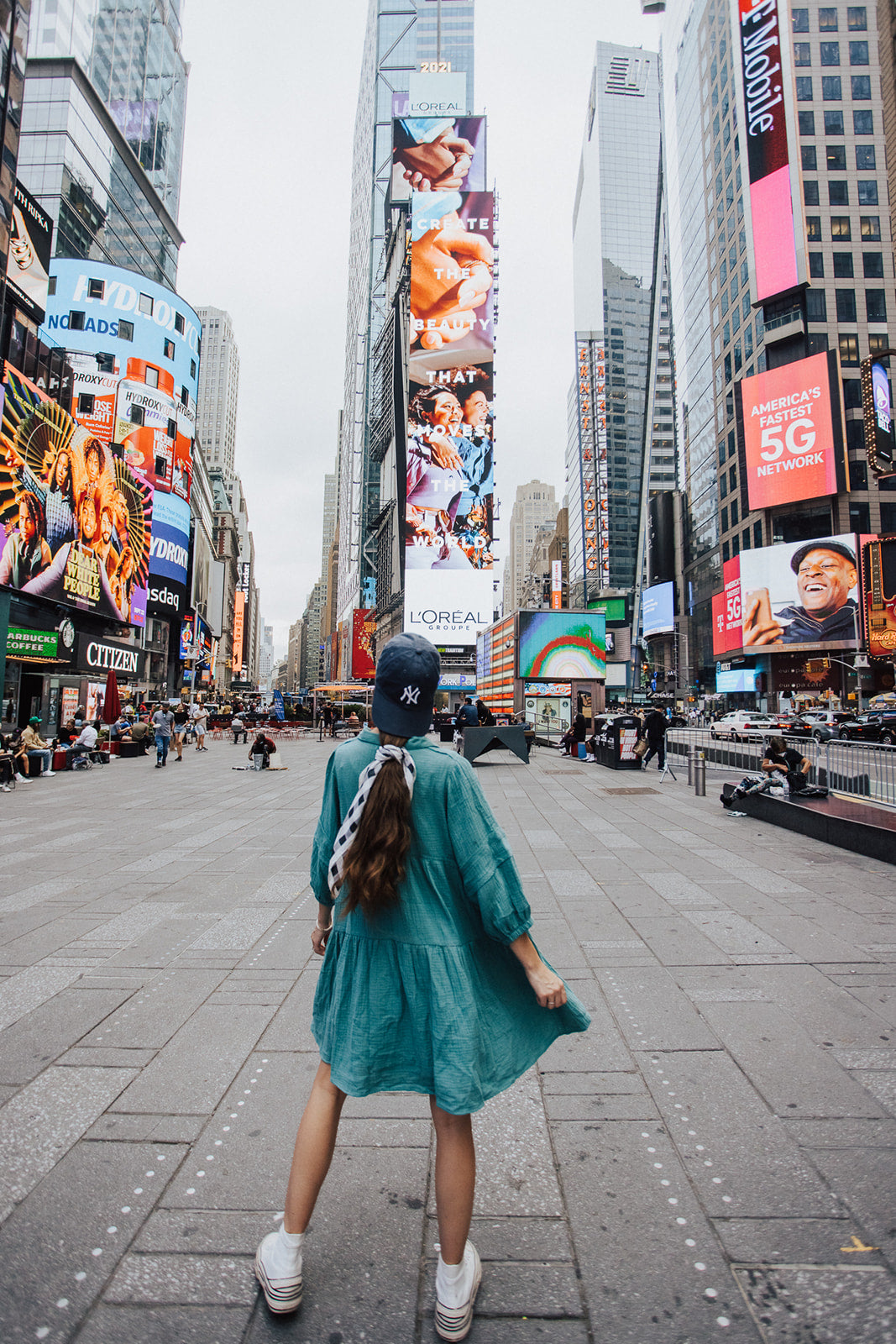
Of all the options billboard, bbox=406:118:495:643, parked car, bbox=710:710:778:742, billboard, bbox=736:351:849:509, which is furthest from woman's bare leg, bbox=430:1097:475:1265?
billboard, bbox=736:351:849:509

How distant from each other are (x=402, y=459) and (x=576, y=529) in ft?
222

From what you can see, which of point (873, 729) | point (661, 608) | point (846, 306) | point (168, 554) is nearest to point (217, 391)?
point (168, 554)

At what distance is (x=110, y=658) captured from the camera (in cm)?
3200

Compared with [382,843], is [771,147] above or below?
above

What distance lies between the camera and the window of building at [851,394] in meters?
52.2

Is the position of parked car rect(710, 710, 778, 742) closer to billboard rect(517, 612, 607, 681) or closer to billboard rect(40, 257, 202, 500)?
billboard rect(517, 612, 607, 681)

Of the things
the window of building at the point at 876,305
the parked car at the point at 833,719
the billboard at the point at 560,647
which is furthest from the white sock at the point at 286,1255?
the window of building at the point at 876,305

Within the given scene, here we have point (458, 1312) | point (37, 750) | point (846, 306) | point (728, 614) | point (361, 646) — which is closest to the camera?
point (458, 1312)

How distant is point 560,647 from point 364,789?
32.8 metres

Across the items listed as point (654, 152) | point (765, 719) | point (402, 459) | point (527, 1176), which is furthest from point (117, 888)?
point (654, 152)

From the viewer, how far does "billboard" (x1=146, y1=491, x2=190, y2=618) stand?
55281mm

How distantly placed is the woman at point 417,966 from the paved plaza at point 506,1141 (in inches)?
10.8

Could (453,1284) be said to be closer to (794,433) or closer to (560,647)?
(560,647)

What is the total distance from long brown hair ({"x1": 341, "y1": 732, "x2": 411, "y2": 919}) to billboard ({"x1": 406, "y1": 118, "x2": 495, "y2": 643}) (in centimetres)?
4973
